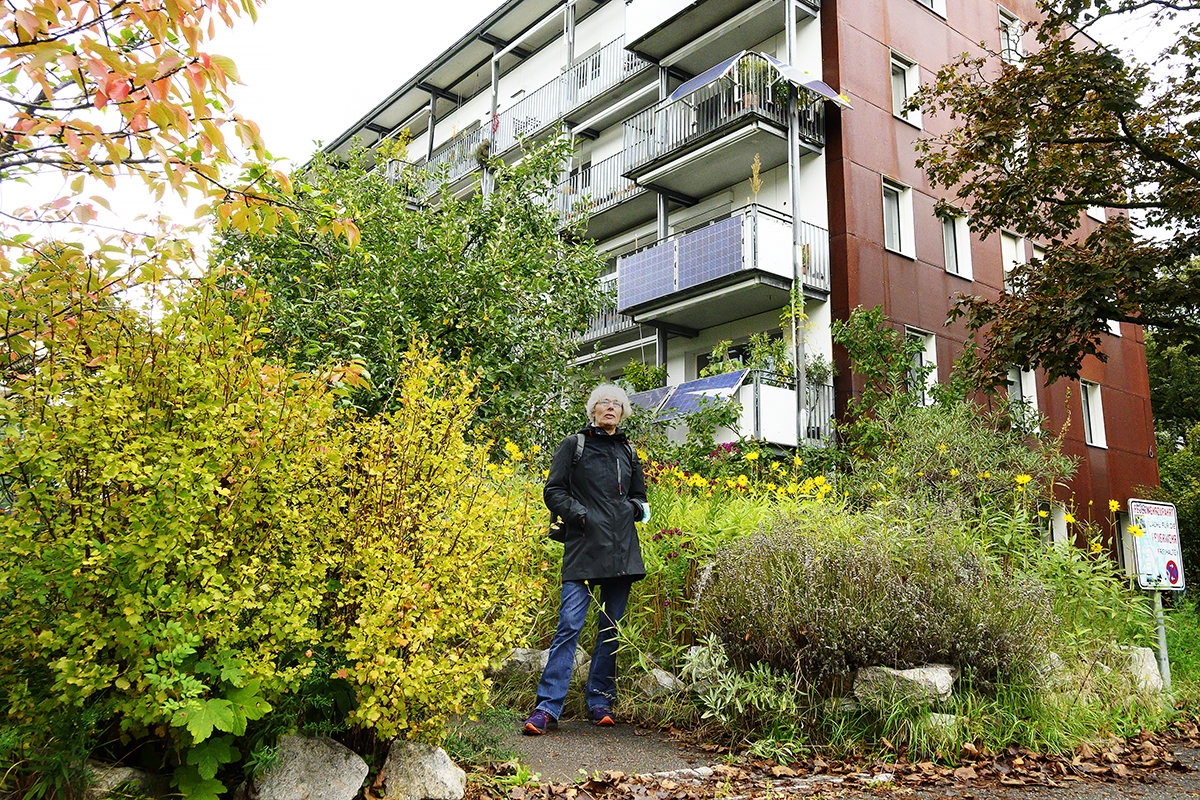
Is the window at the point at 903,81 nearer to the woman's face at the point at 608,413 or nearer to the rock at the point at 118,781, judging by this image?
the woman's face at the point at 608,413

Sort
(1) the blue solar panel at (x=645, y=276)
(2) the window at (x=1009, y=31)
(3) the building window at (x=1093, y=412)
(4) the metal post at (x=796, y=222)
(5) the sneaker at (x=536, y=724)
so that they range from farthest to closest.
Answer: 1. (2) the window at (x=1009, y=31)
2. (3) the building window at (x=1093, y=412)
3. (1) the blue solar panel at (x=645, y=276)
4. (4) the metal post at (x=796, y=222)
5. (5) the sneaker at (x=536, y=724)

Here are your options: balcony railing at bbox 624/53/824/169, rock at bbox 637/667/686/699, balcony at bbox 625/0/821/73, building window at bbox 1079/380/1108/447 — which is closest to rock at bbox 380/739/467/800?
rock at bbox 637/667/686/699

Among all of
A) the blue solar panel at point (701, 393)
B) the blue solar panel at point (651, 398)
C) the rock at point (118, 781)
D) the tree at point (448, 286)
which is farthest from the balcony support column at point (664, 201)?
the rock at point (118, 781)

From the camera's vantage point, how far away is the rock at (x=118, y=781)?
9.37 ft

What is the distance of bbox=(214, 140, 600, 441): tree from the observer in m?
8.73

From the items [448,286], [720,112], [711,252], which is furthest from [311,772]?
[720,112]

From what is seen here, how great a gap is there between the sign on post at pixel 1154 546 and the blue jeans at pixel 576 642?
365cm

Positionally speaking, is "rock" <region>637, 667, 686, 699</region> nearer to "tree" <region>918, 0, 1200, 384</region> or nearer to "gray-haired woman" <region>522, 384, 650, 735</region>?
"gray-haired woman" <region>522, 384, 650, 735</region>

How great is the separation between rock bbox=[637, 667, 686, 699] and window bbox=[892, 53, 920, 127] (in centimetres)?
1521

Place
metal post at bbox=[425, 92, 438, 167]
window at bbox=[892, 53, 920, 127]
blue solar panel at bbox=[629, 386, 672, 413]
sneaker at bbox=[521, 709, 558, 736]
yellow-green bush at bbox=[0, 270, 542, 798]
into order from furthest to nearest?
metal post at bbox=[425, 92, 438, 167] < window at bbox=[892, 53, 920, 127] < blue solar panel at bbox=[629, 386, 672, 413] < sneaker at bbox=[521, 709, 558, 736] < yellow-green bush at bbox=[0, 270, 542, 798]

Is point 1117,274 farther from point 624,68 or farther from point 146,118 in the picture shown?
point 624,68

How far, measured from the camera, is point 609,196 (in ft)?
65.2

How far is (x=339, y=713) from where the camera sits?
11.6 feet

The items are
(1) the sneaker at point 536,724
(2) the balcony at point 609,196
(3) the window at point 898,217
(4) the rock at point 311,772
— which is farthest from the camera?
(2) the balcony at point 609,196
